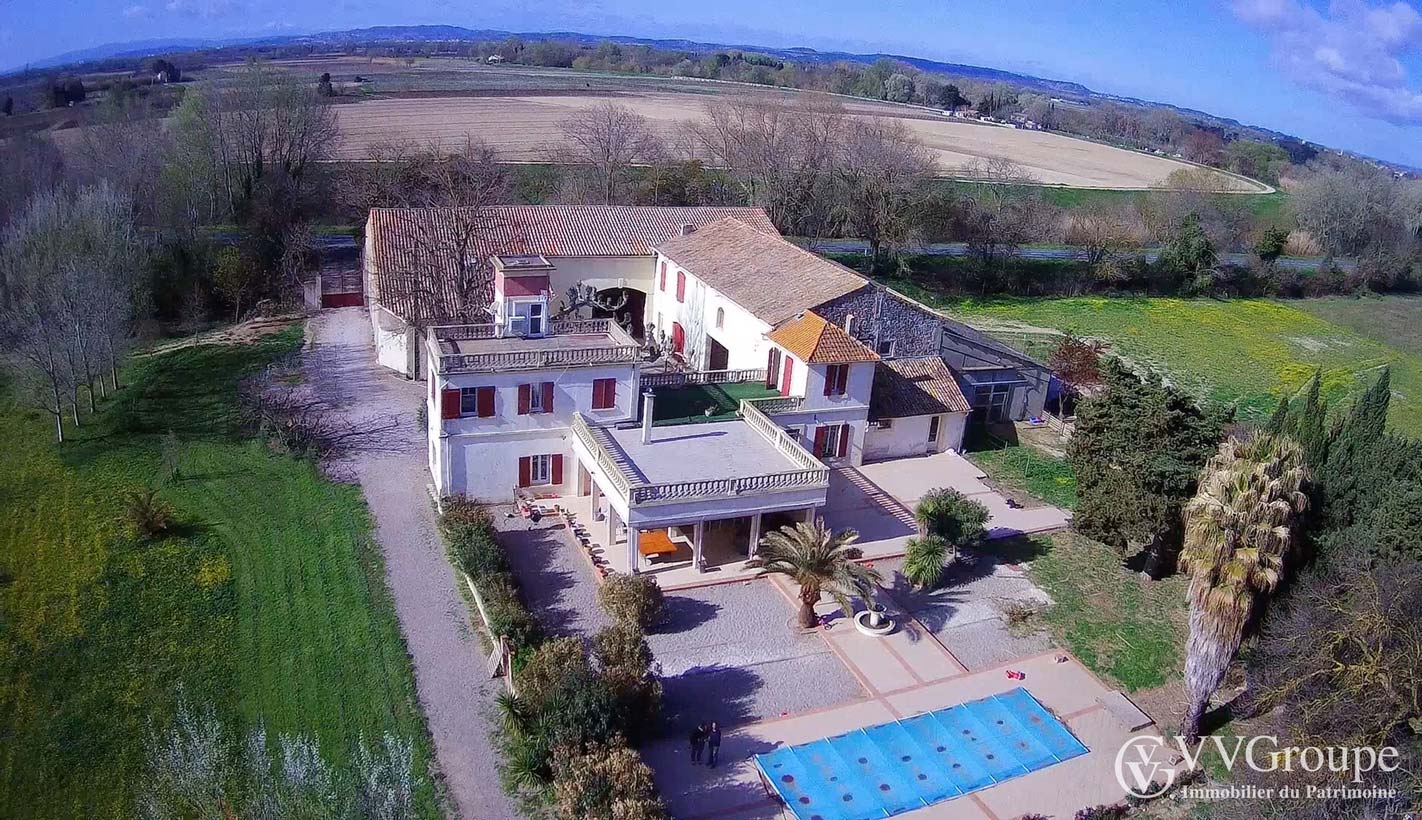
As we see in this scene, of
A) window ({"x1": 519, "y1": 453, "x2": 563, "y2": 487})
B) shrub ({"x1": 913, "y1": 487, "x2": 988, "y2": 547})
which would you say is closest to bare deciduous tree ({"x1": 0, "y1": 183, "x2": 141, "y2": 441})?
window ({"x1": 519, "y1": 453, "x2": 563, "y2": 487})

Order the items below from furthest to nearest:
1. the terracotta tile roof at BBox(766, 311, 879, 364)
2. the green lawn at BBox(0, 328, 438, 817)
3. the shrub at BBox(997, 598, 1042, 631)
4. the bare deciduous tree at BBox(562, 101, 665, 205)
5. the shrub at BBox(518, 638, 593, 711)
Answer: the bare deciduous tree at BBox(562, 101, 665, 205), the terracotta tile roof at BBox(766, 311, 879, 364), the shrub at BBox(997, 598, 1042, 631), the green lawn at BBox(0, 328, 438, 817), the shrub at BBox(518, 638, 593, 711)

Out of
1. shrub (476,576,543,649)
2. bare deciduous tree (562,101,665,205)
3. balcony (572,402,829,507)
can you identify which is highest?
bare deciduous tree (562,101,665,205)

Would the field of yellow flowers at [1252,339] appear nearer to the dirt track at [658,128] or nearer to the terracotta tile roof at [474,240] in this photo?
the terracotta tile roof at [474,240]

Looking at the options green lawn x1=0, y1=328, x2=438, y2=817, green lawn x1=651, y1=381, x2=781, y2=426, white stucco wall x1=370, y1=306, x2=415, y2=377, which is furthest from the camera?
white stucco wall x1=370, y1=306, x2=415, y2=377

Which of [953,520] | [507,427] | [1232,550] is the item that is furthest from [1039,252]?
[1232,550]

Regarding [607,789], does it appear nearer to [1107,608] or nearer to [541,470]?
[541,470]

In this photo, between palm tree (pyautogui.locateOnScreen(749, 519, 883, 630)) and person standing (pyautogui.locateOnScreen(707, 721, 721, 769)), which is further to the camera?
palm tree (pyautogui.locateOnScreen(749, 519, 883, 630))

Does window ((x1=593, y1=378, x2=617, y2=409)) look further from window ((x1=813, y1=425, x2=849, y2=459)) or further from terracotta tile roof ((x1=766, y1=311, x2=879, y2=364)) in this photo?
window ((x1=813, y1=425, x2=849, y2=459))
